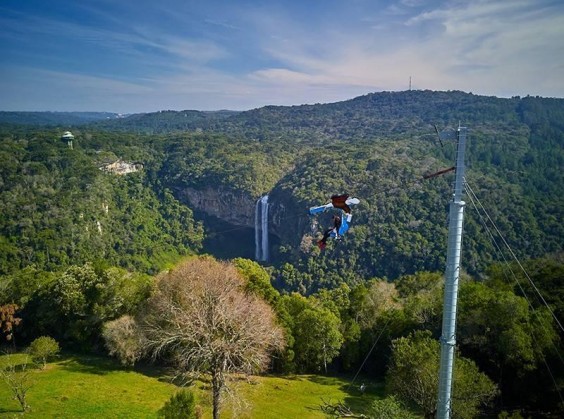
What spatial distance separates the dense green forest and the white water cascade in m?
2.12

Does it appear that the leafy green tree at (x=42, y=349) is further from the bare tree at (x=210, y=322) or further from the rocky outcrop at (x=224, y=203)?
the rocky outcrop at (x=224, y=203)

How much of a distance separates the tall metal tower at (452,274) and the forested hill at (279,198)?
4085 cm

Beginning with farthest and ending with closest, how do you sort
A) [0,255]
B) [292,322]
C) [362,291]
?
[0,255], [362,291], [292,322]

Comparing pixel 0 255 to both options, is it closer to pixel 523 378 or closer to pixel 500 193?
pixel 523 378

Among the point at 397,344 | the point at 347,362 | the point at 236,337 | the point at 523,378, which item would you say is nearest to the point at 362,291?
the point at 347,362

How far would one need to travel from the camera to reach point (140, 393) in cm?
2341

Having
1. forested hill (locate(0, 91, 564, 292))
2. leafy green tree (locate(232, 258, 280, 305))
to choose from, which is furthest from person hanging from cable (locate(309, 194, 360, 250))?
forested hill (locate(0, 91, 564, 292))

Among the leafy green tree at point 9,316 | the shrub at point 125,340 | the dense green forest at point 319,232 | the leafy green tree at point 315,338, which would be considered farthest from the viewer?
the leafy green tree at point 315,338

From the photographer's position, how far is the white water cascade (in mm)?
96375

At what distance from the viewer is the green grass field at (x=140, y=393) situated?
20753 mm

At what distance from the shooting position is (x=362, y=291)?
116ft

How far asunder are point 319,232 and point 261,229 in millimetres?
22266

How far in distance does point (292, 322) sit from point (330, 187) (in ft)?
182

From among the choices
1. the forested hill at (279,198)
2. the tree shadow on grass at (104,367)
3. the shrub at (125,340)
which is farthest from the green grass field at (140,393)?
the forested hill at (279,198)
